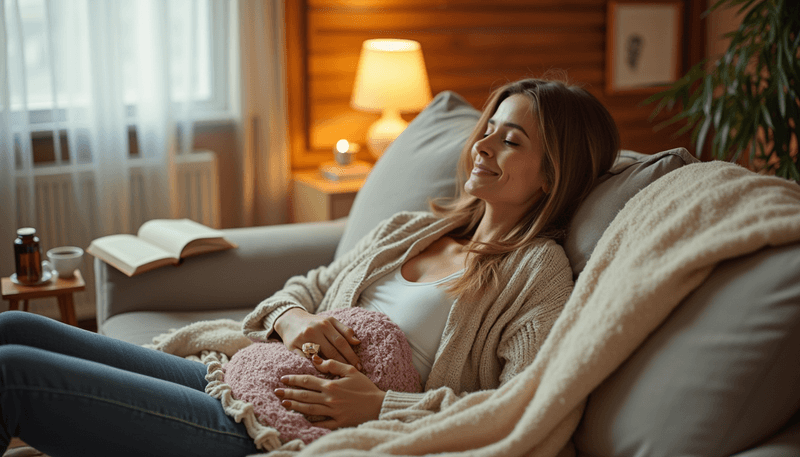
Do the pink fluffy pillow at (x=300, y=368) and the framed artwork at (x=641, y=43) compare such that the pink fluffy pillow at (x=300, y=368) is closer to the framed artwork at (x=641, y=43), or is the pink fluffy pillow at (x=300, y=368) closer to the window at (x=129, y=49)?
the window at (x=129, y=49)

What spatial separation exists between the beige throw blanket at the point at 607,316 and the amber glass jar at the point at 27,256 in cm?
132

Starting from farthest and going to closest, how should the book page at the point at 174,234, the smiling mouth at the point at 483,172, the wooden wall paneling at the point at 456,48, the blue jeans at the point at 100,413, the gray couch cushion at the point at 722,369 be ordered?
the wooden wall paneling at the point at 456,48 → the book page at the point at 174,234 → the smiling mouth at the point at 483,172 → the blue jeans at the point at 100,413 → the gray couch cushion at the point at 722,369

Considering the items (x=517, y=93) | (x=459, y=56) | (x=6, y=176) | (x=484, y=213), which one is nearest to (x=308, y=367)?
(x=484, y=213)

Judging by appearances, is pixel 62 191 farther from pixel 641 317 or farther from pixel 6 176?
pixel 641 317

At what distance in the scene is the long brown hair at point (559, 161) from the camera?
1.38m

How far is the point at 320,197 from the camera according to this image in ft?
9.45

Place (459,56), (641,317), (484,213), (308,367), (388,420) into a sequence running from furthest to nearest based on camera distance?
(459,56) → (484,213) → (308,367) → (388,420) → (641,317)

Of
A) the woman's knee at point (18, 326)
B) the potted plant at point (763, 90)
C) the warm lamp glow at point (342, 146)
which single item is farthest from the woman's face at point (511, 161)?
the warm lamp glow at point (342, 146)

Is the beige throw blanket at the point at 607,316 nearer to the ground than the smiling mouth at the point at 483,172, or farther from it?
nearer to the ground

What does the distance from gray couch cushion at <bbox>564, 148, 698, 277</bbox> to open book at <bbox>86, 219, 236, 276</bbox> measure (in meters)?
1.04

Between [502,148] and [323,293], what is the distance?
1.84 ft

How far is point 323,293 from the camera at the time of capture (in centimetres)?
170

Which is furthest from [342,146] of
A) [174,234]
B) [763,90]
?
[763,90]

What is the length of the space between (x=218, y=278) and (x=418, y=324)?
80cm
